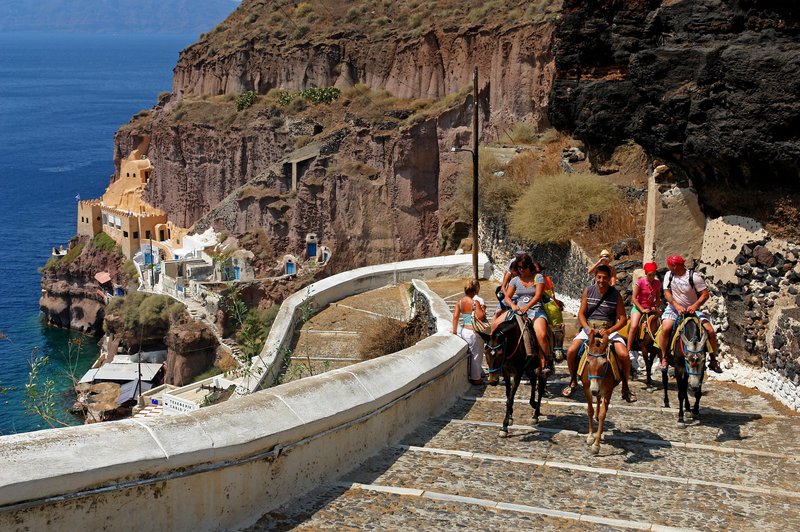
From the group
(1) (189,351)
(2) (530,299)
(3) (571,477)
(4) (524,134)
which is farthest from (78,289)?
(3) (571,477)

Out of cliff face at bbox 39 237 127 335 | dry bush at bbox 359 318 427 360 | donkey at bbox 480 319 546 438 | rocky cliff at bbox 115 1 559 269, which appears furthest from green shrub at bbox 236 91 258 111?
donkey at bbox 480 319 546 438

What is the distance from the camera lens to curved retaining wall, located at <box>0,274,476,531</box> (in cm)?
508

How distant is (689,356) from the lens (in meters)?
9.12

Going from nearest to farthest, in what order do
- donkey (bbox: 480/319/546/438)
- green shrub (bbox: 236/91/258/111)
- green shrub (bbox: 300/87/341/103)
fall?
donkey (bbox: 480/319/546/438) < green shrub (bbox: 300/87/341/103) < green shrub (bbox: 236/91/258/111)

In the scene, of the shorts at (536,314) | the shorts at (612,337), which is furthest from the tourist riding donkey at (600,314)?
the shorts at (536,314)

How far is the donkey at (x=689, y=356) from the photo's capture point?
9.11 meters

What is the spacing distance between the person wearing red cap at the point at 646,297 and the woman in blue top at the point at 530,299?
4.23 feet

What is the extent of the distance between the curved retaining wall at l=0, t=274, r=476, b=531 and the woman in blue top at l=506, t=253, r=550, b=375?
165 cm

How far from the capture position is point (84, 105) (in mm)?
187000

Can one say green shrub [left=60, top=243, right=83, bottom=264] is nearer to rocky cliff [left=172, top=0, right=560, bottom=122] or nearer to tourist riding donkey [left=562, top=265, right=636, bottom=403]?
rocky cliff [left=172, top=0, right=560, bottom=122]

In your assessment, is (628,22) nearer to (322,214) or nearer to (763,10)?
(763,10)

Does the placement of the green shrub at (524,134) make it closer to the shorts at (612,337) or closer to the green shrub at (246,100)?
the green shrub at (246,100)

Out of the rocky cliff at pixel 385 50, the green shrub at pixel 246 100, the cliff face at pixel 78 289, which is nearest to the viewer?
the rocky cliff at pixel 385 50

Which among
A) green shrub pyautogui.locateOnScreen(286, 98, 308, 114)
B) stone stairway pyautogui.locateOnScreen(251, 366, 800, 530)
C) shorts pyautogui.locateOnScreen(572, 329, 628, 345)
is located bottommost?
stone stairway pyautogui.locateOnScreen(251, 366, 800, 530)
